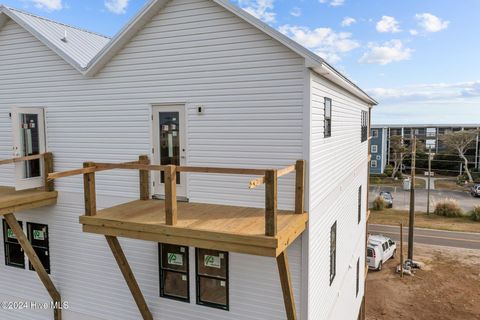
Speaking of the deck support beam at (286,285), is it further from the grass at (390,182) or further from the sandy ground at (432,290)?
the grass at (390,182)

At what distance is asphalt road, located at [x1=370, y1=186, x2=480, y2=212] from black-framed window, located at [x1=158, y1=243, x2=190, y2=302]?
113 feet

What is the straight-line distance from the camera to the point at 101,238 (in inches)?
321

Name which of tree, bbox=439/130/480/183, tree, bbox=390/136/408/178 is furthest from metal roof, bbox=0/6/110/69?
tree, bbox=439/130/480/183

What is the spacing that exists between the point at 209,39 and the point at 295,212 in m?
3.63

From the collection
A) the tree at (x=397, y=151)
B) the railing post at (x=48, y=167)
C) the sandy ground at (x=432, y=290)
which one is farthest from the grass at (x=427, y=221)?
the railing post at (x=48, y=167)

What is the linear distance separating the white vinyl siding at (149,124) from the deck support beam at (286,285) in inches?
10.6

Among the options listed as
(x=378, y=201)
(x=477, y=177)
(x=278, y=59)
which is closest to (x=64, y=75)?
(x=278, y=59)

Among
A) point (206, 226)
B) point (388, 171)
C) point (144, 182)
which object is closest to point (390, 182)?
point (388, 171)

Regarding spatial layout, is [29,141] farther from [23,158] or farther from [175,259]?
[175,259]

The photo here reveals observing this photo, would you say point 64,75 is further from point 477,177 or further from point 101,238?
point 477,177

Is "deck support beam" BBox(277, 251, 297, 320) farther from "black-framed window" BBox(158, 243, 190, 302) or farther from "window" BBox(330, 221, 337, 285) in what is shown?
"window" BBox(330, 221, 337, 285)

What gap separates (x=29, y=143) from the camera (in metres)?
8.59

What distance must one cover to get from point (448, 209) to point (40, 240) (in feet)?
115

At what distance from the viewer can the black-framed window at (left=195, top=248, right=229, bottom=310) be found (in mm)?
6914
